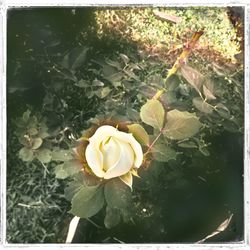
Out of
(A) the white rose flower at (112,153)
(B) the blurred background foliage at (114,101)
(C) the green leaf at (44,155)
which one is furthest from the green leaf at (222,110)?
(C) the green leaf at (44,155)

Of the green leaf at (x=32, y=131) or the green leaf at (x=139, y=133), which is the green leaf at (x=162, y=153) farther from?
the green leaf at (x=32, y=131)

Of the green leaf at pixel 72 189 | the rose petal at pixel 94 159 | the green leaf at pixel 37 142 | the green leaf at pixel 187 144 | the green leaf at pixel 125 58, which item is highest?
the green leaf at pixel 125 58

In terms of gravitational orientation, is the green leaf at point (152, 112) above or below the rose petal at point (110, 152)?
above

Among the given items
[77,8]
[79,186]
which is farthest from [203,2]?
[79,186]

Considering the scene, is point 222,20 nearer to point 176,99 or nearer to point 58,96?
point 176,99

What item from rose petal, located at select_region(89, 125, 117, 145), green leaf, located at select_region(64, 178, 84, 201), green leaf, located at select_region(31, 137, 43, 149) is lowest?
green leaf, located at select_region(64, 178, 84, 201)

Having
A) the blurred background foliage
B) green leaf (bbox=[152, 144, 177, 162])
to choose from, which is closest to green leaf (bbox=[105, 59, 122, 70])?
the blurred background foliage

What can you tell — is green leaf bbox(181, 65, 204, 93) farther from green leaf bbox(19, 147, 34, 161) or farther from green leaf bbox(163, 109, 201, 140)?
green leaf bbox(19, 147, 34, 161)
